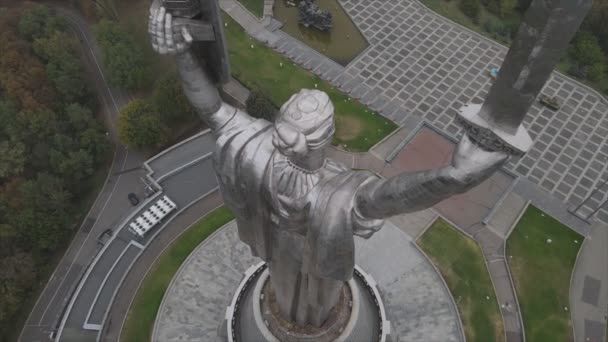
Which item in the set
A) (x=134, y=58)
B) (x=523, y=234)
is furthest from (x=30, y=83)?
(x=523, y=234)

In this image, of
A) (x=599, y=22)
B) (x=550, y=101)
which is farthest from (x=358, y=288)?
(x=599, y=22)

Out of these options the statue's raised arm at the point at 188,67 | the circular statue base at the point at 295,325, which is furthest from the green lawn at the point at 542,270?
the statue's raised arm at the point at 188,67

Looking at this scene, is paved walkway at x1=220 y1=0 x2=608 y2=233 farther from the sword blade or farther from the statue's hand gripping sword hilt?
the sword blade

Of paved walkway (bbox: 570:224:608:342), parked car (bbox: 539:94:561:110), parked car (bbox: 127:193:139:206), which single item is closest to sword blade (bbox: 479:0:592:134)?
paved walkway (bbox: 570:224:608:342)

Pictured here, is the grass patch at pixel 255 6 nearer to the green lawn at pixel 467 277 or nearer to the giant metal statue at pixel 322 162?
the green lawn at pixel 467 277

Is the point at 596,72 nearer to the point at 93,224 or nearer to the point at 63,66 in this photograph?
the point at 93,224

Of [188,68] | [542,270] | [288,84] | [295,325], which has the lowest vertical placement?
[542,270]

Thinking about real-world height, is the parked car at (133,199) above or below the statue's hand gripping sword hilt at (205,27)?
below
